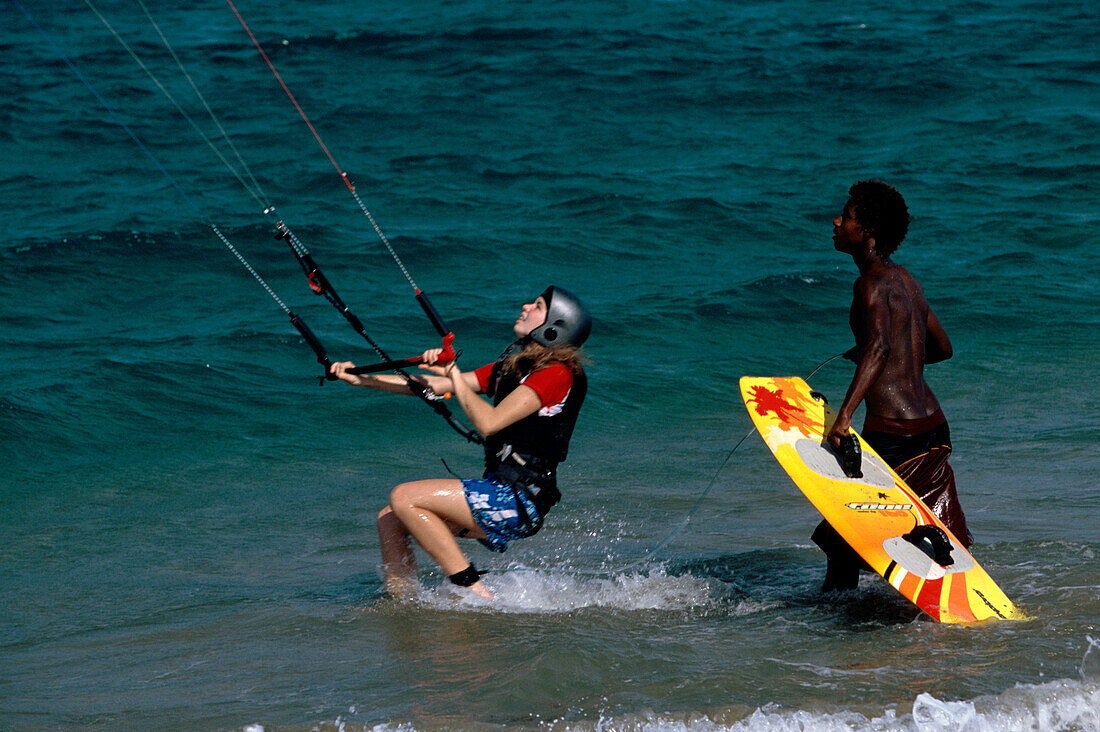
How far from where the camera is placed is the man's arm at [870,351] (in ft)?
15.4

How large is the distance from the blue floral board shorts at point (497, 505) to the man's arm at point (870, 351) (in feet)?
4.56

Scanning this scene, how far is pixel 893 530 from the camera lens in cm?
484

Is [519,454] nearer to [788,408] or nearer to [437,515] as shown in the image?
[437,515]

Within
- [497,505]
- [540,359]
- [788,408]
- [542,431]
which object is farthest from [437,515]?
[788,408]

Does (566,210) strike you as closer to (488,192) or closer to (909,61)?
(488,192)

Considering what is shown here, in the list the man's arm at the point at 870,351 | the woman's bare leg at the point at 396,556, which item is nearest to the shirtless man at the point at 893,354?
the man's arm at the point at 870,351

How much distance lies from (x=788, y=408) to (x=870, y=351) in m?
0.81

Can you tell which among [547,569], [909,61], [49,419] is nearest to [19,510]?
[49,419]

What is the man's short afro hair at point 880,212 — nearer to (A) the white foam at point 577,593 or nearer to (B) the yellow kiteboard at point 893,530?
(B) the yellow kiteboard at point 893,530

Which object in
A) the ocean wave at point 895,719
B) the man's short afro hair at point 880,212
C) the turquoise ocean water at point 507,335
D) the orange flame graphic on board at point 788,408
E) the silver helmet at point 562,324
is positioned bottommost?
the turquoise ocean water at point 507,335

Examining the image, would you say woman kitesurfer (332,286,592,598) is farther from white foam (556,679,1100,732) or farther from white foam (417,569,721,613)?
white foam (556,679,1100,732)

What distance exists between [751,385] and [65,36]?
2225 cm

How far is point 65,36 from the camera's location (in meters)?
23.4

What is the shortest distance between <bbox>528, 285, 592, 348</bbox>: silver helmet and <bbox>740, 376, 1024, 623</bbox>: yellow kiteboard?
1.01m
